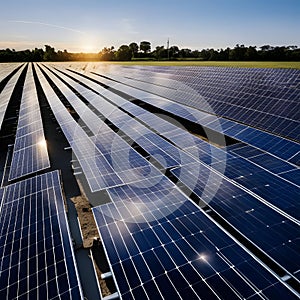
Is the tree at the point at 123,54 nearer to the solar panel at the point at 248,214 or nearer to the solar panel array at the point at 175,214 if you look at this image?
the solar panel array at the point at 175,214

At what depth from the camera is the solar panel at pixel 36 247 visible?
23.5ft

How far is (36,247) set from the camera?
8.62 meters

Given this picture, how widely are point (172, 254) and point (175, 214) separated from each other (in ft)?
6.36

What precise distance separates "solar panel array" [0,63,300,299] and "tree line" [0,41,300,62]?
70.0 metres

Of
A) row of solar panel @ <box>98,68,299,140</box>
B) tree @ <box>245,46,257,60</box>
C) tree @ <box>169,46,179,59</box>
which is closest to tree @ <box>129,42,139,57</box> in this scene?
tree @ <box>169,46,179,59</box>

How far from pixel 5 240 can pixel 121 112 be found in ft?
55.6

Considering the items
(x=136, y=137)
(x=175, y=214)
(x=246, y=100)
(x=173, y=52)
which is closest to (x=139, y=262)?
(x=175, y=214)

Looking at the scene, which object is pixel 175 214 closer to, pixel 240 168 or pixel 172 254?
pixel 172 254

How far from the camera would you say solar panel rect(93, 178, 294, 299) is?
663cm

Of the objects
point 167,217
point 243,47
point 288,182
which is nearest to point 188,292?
point 167,217

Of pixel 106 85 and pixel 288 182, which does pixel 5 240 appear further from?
pixel 106 85

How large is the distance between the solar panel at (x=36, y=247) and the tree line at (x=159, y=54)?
84.2 metres

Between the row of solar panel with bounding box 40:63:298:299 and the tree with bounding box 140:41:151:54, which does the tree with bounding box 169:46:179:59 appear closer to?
the tree with bounding box 140:41:151:54

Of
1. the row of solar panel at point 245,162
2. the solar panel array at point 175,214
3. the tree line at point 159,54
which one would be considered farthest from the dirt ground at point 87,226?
the tree line at point 159,54
